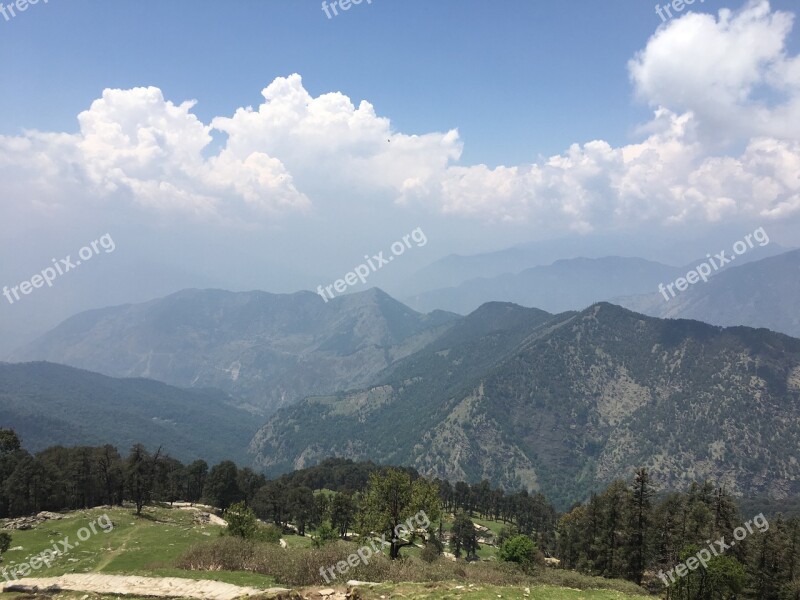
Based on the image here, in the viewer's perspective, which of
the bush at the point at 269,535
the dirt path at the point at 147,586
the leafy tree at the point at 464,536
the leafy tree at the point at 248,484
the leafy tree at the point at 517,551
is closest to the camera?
the dirt path at the point at 147,586

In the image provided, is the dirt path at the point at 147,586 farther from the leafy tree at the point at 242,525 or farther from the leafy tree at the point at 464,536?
the leafy tree at the point at 464,536

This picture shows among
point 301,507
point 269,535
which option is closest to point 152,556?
point 269,535

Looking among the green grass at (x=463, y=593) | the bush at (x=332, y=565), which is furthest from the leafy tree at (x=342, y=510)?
the green grass at (x=463, y=593)

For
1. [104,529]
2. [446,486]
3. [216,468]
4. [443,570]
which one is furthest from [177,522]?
[446,486]

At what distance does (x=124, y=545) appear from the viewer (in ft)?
186

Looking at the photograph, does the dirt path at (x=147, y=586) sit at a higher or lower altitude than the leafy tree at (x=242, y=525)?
higher

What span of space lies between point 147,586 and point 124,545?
32506mm

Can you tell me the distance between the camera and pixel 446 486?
547 ft

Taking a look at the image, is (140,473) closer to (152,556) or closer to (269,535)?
(152,556)

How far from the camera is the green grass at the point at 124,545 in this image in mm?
37062

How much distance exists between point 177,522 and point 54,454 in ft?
197

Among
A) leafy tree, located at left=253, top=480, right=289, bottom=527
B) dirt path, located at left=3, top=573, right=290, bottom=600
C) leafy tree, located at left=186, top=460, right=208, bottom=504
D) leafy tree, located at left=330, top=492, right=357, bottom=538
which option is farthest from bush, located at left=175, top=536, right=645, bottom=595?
leafy tree, located at left=186, top=460, right=208, bottom=504

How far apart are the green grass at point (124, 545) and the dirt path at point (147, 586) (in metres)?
2.18

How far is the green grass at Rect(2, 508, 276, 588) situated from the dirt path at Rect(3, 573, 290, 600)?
218 centimetres
